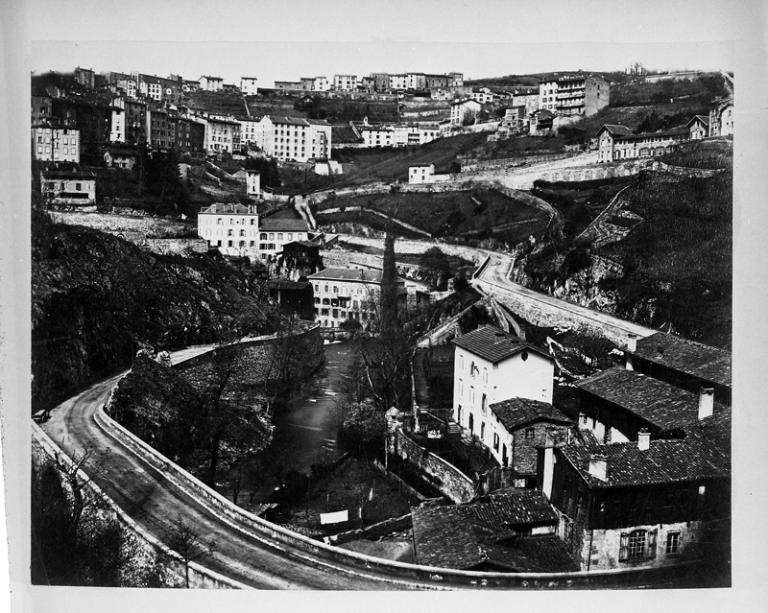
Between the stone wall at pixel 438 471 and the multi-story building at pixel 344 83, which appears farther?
the multi-story building at pixel 344 83

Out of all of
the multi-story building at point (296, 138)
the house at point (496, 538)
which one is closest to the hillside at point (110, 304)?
the multi-story building at point (296, 138)

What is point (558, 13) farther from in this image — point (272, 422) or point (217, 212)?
point (272, 422)

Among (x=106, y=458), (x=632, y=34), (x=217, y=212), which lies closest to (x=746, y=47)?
(x=632, y=34)

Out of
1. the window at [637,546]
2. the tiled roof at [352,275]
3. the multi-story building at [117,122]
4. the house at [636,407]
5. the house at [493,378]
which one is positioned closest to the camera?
the window at [637,546]

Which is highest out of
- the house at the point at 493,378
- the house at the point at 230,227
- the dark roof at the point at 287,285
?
the house at the point at 230,227

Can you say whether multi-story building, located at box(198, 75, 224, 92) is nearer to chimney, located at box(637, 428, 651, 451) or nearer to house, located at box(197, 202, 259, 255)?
house, located at box(197, 202, 259, 255)

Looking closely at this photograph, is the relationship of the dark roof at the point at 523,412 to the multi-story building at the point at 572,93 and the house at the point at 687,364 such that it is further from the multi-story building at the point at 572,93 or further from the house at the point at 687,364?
the multi-story building at the point at 572,93

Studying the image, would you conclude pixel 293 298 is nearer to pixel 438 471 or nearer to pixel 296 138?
pixel 296 138
